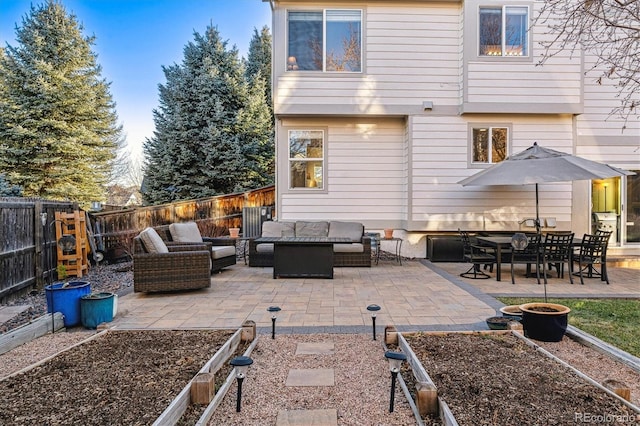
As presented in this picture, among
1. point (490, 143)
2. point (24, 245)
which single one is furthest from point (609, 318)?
point (24, 245)

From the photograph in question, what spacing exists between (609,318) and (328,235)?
4989 millimetres

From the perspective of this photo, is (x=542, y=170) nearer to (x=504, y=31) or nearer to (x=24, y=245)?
(x=504, y=31)

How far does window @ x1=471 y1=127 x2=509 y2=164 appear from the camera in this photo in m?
8.48

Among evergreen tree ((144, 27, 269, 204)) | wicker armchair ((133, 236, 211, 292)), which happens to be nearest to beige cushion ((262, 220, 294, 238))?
wicker armchair ((133, 236, 211, 292))

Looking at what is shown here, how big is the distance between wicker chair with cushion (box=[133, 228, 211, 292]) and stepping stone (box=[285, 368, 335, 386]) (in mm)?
2970

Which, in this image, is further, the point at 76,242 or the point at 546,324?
the point at 76,242

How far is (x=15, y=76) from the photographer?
12430 millimetres

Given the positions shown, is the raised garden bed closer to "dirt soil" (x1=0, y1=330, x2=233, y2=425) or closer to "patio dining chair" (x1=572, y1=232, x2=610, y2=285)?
"dirt soil" (x1=0, y1=330, x2=233, y2=425)

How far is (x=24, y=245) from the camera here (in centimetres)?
552

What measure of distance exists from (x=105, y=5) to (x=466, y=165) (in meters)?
14.8

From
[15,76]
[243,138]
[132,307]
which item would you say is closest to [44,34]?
[15,76]

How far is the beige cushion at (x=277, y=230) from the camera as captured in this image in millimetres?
8078

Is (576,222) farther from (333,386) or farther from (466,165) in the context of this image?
(333,386)

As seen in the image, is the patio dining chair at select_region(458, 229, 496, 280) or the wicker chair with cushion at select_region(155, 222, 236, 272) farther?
the patio dining chair at select_region(458, 229, 496, 280)
